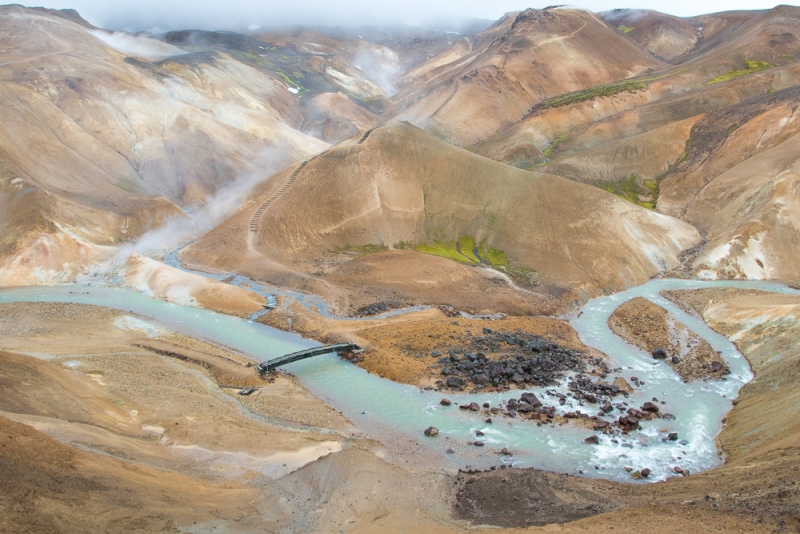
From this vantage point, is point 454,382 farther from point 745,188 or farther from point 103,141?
point 103,141

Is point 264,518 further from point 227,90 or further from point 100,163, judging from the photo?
point 227,90

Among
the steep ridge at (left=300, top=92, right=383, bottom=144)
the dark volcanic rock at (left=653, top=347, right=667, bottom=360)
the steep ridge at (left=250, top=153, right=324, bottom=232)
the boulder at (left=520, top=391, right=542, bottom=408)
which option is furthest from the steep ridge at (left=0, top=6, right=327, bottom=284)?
the dark volcanic rock at (left=653, top=347, right=667, bottom=360)

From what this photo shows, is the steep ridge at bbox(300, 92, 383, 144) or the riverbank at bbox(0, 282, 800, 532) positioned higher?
the steep ridge at bbox(300, 92, 383, 144)

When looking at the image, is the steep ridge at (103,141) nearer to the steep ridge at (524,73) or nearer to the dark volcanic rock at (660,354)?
the steep ridge at (524,73)

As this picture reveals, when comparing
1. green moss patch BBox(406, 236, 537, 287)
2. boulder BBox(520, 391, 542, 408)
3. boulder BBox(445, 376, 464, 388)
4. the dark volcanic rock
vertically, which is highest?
green moss patch BBox(406, 236, 537, 287)

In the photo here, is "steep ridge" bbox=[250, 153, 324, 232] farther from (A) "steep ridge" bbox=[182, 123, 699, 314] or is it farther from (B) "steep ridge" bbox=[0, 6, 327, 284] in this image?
(B) "steep ridge" bbox=[0, 6, 327, 284]

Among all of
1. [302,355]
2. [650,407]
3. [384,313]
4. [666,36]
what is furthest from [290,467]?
[666,36]

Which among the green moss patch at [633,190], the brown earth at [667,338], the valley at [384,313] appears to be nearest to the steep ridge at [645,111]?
the valley at [384,313]
